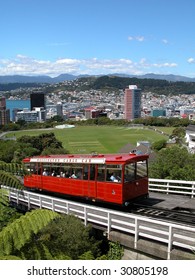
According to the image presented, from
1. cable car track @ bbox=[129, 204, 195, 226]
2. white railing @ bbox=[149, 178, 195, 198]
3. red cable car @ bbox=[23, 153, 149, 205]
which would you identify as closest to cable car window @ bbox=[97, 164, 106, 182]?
red cable car @ bbox=[23, 153, 149, 205]

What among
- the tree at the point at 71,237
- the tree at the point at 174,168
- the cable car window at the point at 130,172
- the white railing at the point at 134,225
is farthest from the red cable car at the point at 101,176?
the tree at the point at 174,168

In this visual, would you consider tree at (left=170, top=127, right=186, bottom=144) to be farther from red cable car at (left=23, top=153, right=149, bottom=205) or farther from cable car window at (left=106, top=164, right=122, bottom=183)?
cable car window at (left=106, top=164, right=122, bottom=183)

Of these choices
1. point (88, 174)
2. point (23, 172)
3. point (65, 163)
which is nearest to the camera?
point (23, 172)

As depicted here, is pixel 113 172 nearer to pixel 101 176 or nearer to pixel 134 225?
pixel 101 176

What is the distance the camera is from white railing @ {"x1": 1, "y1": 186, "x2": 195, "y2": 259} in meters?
9.70

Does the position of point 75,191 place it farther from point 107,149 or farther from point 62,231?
point 107,149

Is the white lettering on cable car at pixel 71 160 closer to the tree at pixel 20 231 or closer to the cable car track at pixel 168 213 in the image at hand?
the cable car track at pixel 168 213

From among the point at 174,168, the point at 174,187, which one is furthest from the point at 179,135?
the point at 174,187

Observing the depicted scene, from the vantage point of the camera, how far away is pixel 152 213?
44.6 ft

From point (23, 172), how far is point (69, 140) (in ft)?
424

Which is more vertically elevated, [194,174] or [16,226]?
[16,226]

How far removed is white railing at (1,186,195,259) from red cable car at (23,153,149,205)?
1.05 metres

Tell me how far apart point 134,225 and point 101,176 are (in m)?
4.21
